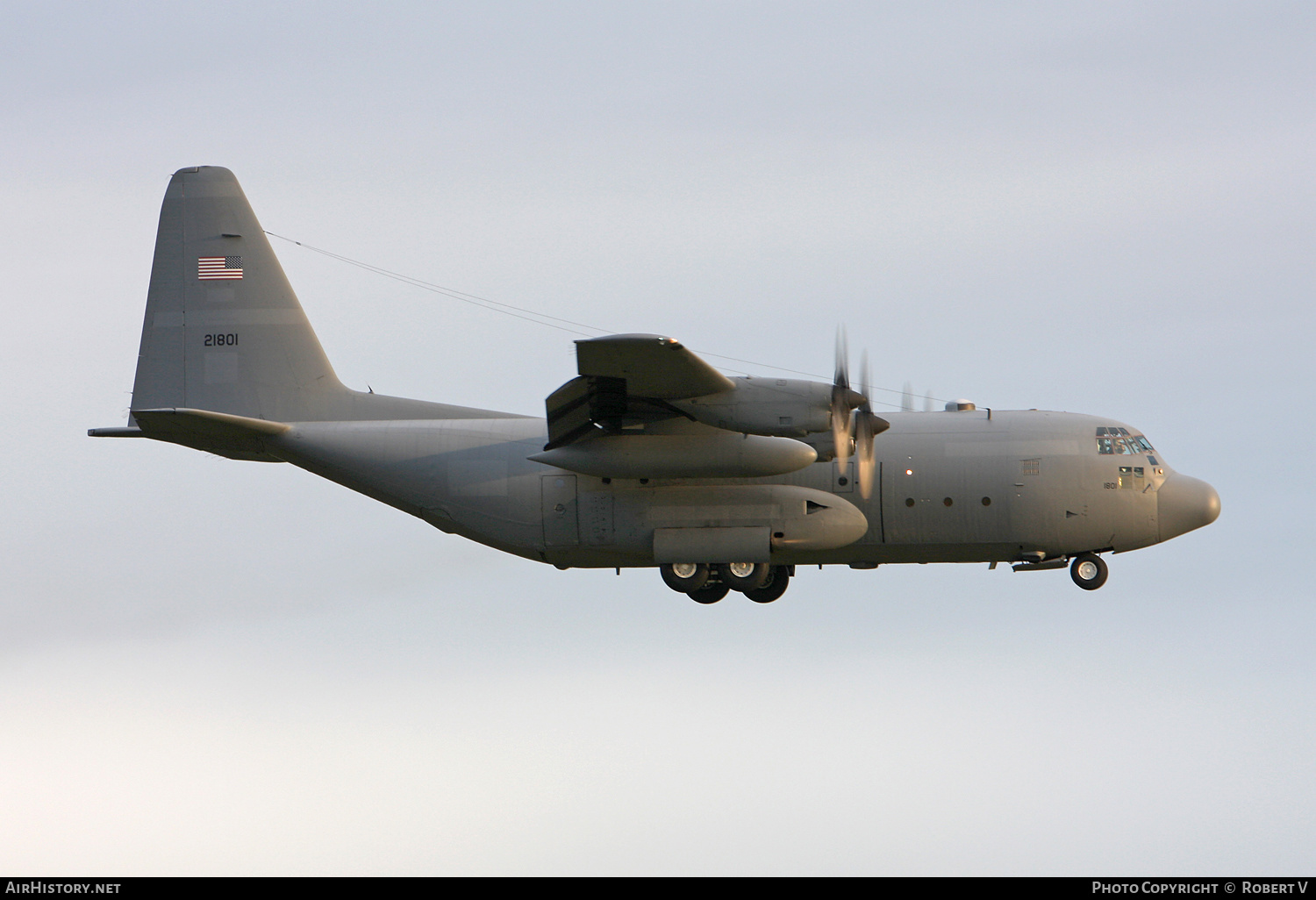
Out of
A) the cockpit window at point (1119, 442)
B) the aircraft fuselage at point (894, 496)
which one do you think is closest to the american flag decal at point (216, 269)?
the aircraft fuselage at point (894, 496)

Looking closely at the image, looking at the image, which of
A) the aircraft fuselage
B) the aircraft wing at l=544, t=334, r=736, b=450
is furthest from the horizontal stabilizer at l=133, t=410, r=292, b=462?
the aircraft wing at l=544, t=334, r=736, b=450

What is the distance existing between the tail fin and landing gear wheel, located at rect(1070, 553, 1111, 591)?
39.3 feet

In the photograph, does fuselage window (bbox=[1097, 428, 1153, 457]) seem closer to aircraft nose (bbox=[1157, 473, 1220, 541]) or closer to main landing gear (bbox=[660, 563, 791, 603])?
aircraft nose (bbox=[1157, 473, 1220, 541])

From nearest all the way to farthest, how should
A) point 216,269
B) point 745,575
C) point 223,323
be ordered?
point 745,575 < point 223,323 < point 216,269

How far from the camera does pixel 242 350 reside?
25.0m

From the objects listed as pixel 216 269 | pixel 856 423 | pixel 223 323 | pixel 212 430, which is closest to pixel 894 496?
pixel 856 423

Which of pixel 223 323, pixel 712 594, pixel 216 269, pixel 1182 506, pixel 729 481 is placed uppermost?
pixel 216 269

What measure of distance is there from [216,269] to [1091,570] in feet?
49.1

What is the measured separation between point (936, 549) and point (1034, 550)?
1.48 metres

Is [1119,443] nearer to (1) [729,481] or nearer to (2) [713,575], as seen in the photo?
(1) [729,481]

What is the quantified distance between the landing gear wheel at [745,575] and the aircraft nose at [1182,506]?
605cm

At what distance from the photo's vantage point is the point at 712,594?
2394 centimetres

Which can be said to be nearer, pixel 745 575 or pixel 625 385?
pixel 625 385

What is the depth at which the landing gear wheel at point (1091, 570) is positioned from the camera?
23266 mm
